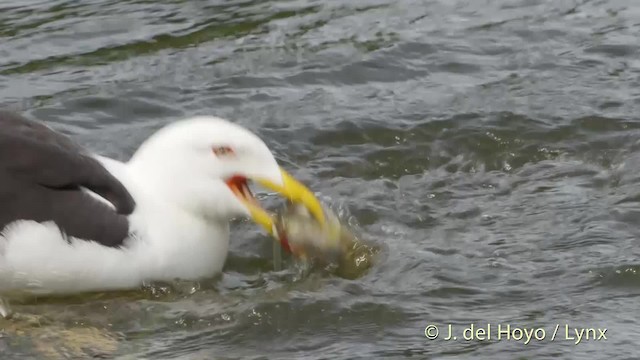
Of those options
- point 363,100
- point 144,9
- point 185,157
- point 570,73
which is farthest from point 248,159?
point 144,9

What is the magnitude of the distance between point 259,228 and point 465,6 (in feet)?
11.8

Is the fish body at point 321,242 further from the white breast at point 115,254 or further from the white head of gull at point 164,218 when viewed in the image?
the white breast at point 115,254

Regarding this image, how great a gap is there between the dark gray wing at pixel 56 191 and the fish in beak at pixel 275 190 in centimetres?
53

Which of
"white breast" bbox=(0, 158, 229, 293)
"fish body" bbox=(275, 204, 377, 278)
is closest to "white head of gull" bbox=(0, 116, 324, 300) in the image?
"white breast" bbox=(0, 158, 229, 293)

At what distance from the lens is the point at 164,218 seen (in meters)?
6.59

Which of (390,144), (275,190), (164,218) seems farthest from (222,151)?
(390,144)

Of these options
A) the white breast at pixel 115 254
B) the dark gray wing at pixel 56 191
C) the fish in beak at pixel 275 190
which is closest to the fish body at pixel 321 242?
the fish in beak at pixel 275 190

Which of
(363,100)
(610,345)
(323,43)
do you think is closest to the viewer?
(610,345)

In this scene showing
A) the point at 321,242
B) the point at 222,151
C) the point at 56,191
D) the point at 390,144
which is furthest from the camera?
the point at 390,144

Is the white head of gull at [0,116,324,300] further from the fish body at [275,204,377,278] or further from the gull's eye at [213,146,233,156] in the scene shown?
the fish body at [275,204,377,278]

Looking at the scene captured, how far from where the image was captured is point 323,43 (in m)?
9.86

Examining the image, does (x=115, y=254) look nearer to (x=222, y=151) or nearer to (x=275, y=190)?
(x=222, y=151)

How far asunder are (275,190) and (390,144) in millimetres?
1984

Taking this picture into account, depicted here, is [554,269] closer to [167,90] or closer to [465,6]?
[167,90]
